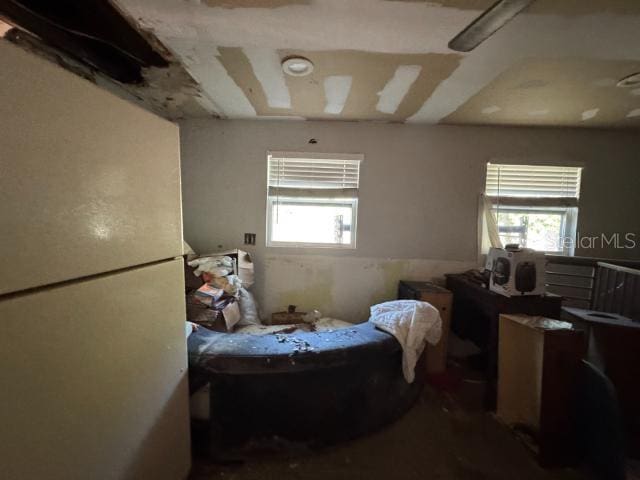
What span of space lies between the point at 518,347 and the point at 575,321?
504 mm

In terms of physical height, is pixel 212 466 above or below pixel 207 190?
below

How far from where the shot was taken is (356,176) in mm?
2457

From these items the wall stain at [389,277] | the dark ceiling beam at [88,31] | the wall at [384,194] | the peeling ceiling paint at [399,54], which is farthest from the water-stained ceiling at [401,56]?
the wall stain at [389,277]

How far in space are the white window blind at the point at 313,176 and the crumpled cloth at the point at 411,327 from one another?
123 centimetres

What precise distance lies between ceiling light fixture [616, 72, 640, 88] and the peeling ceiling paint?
0.16 feet

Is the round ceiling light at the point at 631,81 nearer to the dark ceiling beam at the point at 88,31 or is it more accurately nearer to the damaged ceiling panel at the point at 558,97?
the damaged ceiling panel at the point at 558,97

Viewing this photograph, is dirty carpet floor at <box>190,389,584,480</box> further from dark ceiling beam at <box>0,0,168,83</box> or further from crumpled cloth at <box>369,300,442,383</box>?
dark ceiling beam at <box>0,0,168,83</box>

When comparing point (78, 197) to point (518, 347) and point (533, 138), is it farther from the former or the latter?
point (533, 138)

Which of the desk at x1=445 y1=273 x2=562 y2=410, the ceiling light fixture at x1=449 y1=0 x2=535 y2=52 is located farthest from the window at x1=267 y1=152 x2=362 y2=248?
the ceiling light fixture at x1=449 y1=0 x2=535 y2=52

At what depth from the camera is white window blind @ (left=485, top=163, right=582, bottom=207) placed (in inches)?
95.7

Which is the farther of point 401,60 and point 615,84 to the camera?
point 615,84

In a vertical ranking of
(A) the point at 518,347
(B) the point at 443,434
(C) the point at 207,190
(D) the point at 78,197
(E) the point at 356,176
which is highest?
(E) the point at 356,176

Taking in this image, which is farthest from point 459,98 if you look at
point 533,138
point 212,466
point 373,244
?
point 212,466

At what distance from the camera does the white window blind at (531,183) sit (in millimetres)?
2430
